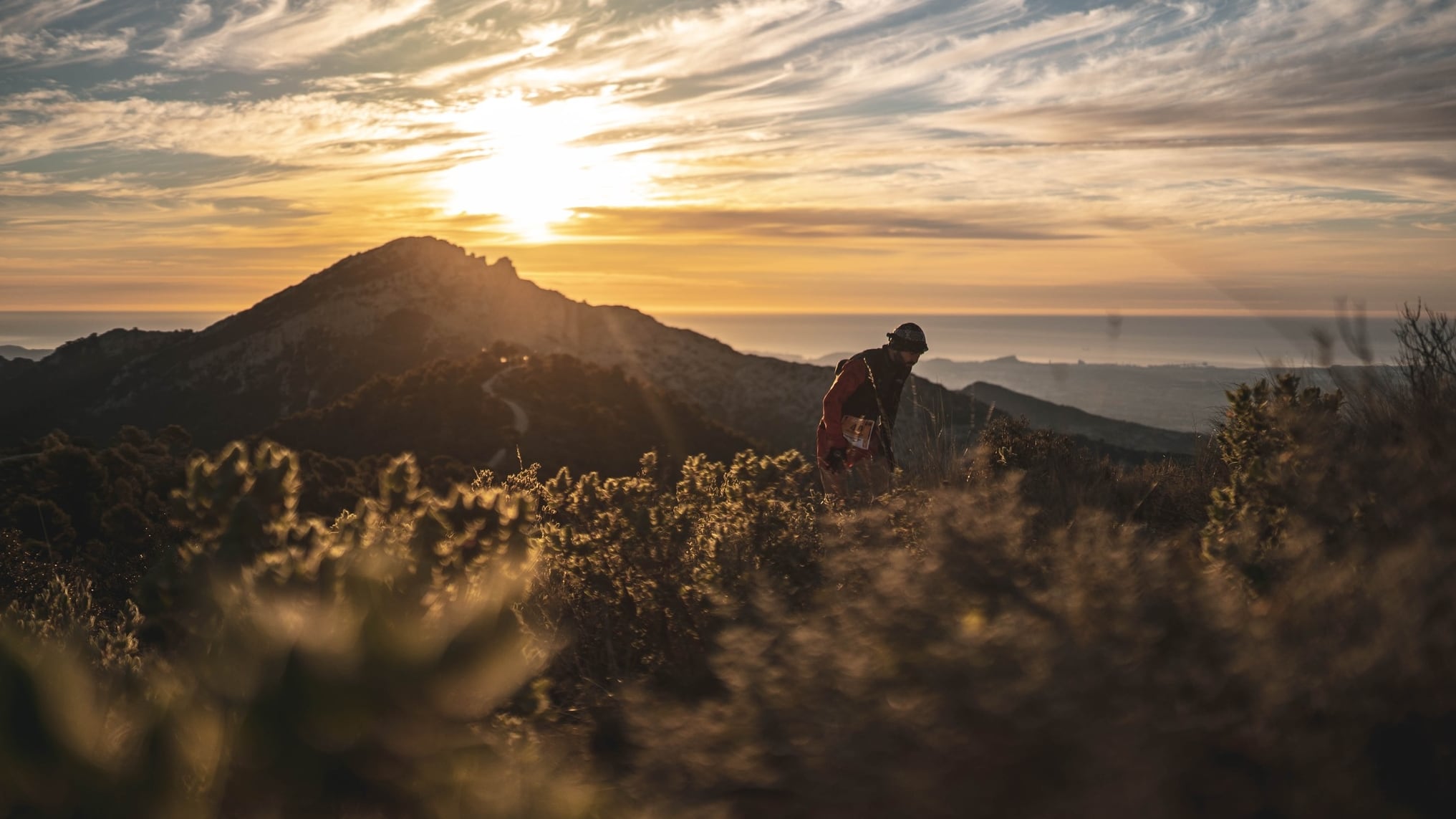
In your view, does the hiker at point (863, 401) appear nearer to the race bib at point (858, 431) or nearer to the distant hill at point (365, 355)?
the race bib at point (858, 431)

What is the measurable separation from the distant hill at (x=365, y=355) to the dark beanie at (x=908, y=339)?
4193 centimetres

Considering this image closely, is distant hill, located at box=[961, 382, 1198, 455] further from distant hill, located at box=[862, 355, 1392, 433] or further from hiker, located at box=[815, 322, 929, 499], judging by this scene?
hiker, located at box=[815, 322, 929, 499]

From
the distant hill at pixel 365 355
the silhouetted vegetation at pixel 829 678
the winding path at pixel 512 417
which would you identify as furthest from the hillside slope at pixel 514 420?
the silhouetted vegetation at pixel 829 678

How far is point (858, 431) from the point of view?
7.28m

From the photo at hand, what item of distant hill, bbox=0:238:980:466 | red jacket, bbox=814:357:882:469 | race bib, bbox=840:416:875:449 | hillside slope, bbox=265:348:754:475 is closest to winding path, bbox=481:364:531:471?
hillside slope, bbox=265:348:754:475

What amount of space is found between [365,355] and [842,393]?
203 feet

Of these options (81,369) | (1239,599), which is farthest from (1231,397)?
(81,369)

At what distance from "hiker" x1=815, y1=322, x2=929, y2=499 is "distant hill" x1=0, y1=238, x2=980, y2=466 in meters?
41.8

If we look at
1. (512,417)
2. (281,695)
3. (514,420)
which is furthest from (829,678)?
(512,417)

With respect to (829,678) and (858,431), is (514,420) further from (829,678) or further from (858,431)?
(829,678)

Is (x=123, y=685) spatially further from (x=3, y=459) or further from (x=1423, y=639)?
(x=3, y=459)

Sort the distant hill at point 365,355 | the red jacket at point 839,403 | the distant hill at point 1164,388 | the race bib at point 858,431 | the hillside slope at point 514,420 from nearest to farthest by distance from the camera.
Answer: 1. the distant hill at point 1164,388
2. the race bib at point 858,431
3. the red jacket at point 839,403
4. the hillside slope at point 514,420
5. the distant hill at point 365,355

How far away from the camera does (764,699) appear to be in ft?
6.98

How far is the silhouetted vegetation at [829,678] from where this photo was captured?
1.72 m
